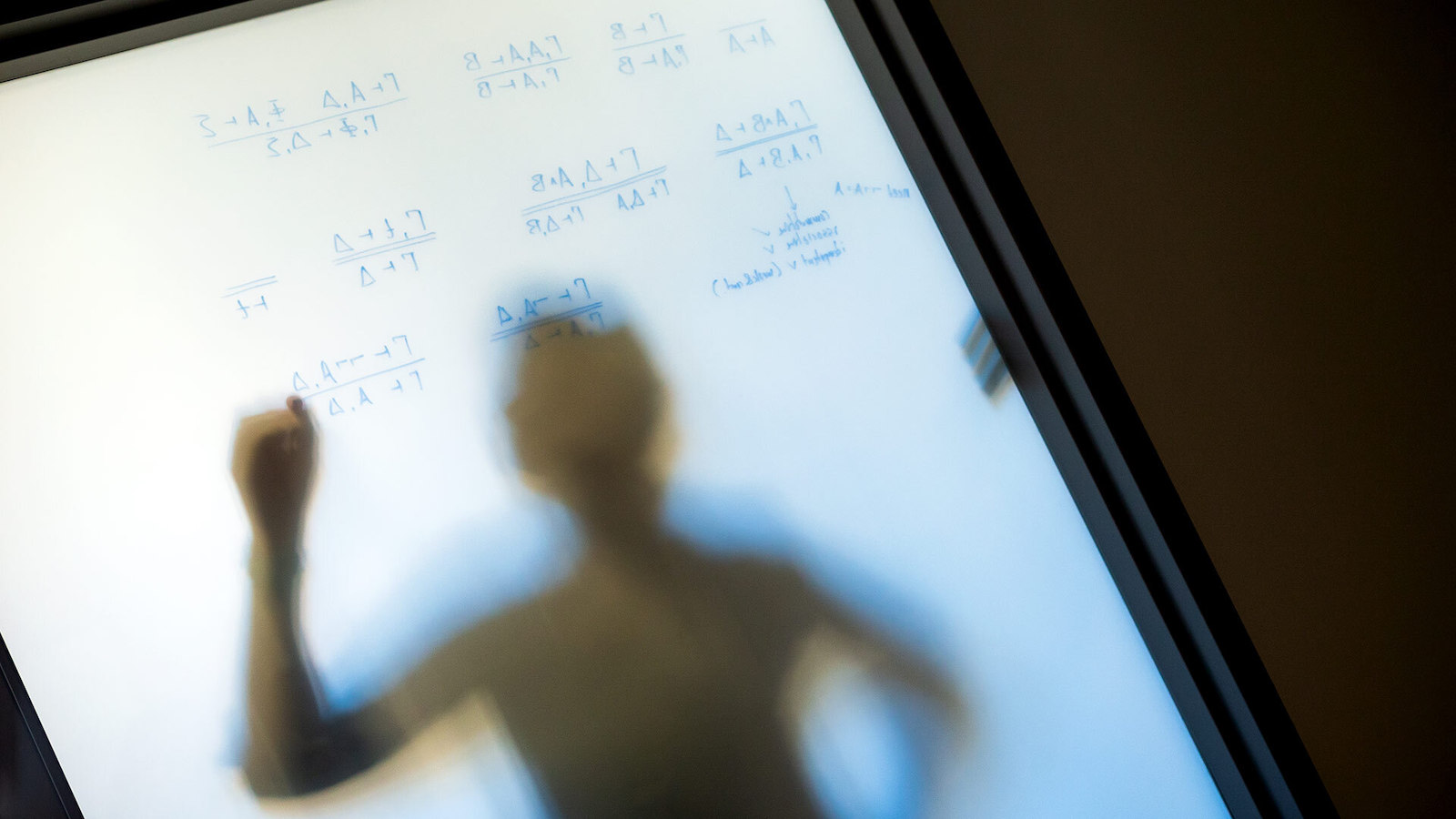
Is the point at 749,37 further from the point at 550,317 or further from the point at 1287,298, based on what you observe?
the point at 1287,298

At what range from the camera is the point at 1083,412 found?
856mm

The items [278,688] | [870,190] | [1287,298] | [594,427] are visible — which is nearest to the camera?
[278,688]

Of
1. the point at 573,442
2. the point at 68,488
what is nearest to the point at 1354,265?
the point at 573,442

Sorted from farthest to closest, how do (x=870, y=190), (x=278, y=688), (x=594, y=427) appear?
(x=870, y=190), (x=594, y=427), (x=278, y=688)

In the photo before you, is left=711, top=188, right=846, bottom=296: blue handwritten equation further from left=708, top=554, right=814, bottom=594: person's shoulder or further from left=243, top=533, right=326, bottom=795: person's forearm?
left=243, top=533, right=326, bottom=795: person's forearm

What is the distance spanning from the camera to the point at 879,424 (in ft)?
2.74

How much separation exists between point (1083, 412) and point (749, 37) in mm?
522

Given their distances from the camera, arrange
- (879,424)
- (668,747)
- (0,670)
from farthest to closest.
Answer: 1. (879,424)
2. (668,747)
3. (0,670)

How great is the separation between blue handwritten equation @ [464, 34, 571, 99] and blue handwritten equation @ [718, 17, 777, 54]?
0.56 feet

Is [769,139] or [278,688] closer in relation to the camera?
[278,688]

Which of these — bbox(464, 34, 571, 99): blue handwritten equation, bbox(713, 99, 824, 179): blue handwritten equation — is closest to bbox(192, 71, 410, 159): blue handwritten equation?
bbox(464, 34, 571, 99): blue handwritten equation

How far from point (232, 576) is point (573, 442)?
0.29 m

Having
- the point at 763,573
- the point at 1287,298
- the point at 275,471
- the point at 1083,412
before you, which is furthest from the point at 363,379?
the point at 1287,298

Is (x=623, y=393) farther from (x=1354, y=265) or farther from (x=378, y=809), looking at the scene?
(x=1354, y=265)
